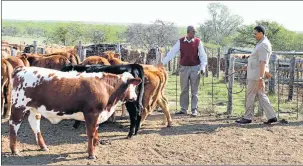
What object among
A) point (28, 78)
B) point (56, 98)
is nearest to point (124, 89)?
point (56, 98)

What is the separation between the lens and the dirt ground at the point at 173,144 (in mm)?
6448

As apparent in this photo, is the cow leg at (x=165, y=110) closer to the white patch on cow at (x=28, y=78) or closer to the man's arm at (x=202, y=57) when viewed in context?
the man's arm at (x=202, y=57)

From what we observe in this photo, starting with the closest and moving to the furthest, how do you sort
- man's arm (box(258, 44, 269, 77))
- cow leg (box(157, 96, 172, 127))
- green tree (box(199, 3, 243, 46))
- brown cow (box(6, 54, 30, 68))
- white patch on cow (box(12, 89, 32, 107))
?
1. white patch on cow (box(12, 89, 32, 107))
2. man's arm (box(258, 44, 269, 77))
3. cow leg (box(157, 96, 172, 127))
4. brown cow (box(6, 54, 30, 68))
5. green tree (box(199, 3, 243, 46))

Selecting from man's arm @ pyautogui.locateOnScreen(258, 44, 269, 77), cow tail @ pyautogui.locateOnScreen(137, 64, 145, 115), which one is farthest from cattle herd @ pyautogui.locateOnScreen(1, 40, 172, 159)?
man's arm @ pyautogui.locateOnScreen(258, 44, 269, 77)

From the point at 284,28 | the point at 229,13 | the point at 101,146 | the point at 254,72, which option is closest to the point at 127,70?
the point at 101,146

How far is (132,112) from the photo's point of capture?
7.88 m

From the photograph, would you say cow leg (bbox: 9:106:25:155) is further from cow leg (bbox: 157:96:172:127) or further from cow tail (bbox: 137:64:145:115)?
cow leg (bbox: 157:96:172:127)

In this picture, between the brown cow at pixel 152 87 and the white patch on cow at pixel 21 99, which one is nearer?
the white patch on cow at pixel 21 99

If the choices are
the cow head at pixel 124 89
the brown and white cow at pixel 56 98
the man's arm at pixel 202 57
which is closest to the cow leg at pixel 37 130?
the brown and white cow at pixel 56 98

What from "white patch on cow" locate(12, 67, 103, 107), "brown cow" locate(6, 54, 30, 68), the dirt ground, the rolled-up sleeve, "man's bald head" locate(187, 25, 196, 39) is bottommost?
the dirt ground

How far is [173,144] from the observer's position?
7410mm

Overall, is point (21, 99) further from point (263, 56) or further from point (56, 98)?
point (263, 56)

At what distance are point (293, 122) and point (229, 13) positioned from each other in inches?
1464

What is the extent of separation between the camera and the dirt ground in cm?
645
